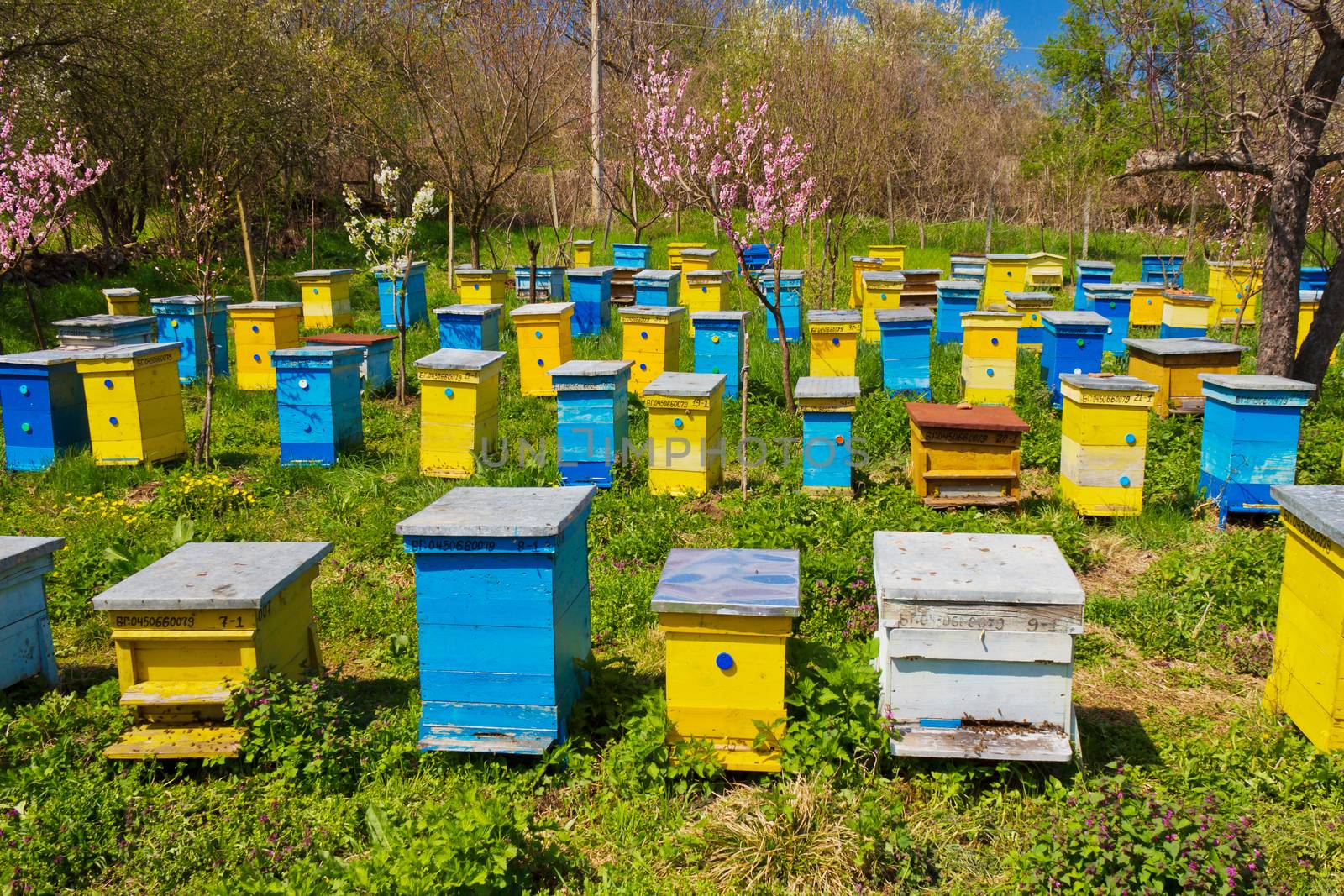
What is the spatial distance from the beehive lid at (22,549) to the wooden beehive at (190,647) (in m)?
0.72

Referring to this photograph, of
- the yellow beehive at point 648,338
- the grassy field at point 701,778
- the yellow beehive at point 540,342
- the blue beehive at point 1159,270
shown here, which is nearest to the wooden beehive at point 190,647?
the grassy field at point 701,778

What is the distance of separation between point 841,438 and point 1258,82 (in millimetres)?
4818

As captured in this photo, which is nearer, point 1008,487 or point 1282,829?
point 1282,829

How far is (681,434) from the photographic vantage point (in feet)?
24.3

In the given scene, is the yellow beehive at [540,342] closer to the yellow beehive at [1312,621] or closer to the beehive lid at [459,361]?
the beehive lid at [459,361]

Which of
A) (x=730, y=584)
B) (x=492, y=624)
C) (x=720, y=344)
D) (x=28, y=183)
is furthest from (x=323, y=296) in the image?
(x=730, y=584)

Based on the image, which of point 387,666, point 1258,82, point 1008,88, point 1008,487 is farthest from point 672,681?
point 1008,88

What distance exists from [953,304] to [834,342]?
302 centimetres

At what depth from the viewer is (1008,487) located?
6.78 m

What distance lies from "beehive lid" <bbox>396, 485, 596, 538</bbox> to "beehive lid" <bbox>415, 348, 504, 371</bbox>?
3007mm

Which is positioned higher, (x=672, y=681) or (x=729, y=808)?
(x=672, y=681)

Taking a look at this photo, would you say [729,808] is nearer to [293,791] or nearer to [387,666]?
[293,791]

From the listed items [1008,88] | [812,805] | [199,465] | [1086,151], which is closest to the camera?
[812,805]

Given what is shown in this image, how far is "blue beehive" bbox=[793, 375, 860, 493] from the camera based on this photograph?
730 cm
